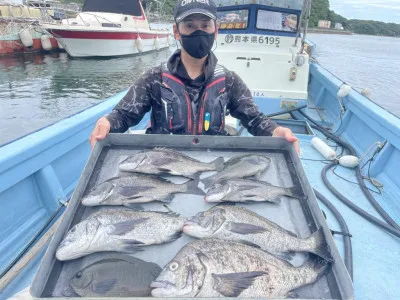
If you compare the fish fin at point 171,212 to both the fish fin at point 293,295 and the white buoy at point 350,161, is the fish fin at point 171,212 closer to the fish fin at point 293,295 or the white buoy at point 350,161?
the fish fin at point 293,295

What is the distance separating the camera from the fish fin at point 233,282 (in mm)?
1239

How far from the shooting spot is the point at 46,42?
71.4ft

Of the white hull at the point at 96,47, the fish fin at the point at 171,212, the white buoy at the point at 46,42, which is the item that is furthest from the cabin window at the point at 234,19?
the white buoy at the point at 46,42

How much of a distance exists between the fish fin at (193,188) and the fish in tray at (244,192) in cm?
8

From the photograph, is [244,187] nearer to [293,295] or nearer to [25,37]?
[293,295]

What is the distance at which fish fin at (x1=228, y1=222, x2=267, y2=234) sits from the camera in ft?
5.24

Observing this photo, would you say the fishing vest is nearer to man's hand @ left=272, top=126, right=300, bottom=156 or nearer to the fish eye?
man's hand @ left=272, top=126, right=300, bottom=156

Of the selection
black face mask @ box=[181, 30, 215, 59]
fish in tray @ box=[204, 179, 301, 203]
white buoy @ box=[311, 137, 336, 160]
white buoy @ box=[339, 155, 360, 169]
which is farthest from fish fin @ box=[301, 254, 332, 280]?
white buoy @ box=[311, 137, 336, 160]

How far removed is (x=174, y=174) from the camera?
81.5 inches

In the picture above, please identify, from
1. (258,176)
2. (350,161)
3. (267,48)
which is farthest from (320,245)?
(267,48)

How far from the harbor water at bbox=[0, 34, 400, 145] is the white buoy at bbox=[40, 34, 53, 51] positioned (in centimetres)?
80

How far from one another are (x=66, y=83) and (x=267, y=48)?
11170 mm

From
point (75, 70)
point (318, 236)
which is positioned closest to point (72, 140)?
point (318, 236)

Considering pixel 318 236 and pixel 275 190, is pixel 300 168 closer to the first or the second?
pixel 275 190
